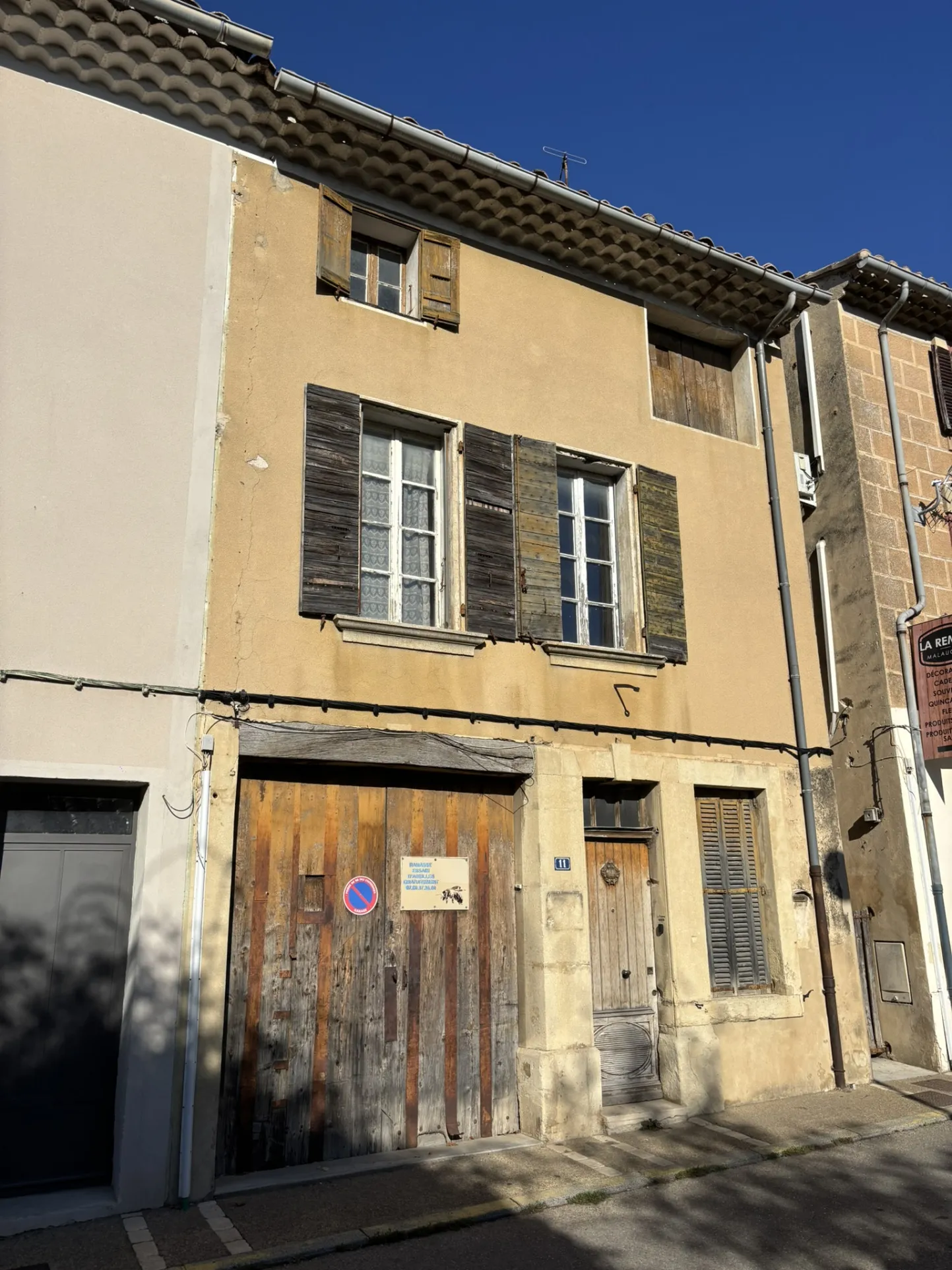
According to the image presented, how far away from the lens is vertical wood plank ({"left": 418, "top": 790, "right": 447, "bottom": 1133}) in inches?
263

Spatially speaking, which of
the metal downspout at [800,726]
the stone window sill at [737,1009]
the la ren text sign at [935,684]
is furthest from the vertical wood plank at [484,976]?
the la ren text sign at [935,684]

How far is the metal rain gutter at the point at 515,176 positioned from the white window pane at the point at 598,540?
260 centimetres

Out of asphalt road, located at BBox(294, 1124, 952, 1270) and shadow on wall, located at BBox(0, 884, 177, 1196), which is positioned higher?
shadow on wall, located at BBox(0, 884, 177, 1196)

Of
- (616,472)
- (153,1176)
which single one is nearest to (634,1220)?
(153,1176)

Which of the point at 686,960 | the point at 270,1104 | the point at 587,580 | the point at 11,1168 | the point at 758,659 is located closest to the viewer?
the point at 11,1168

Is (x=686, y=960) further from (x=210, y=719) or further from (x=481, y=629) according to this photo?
(x=210, y=719)

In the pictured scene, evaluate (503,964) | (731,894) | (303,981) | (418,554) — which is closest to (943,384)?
(731,894)

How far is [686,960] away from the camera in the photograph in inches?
303

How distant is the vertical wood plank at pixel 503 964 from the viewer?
698 centimetres

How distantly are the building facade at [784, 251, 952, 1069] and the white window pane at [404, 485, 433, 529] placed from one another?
16.7ft

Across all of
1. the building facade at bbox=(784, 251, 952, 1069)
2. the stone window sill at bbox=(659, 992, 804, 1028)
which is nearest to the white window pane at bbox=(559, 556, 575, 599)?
the stone window sill at bbox=(659, 992, 804, 1028)

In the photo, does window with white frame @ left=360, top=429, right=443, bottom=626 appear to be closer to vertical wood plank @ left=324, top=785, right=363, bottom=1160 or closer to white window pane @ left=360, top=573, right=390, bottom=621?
white window pane @ left=360, top=573, right=390, bottom=621

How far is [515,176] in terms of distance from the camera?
795cm

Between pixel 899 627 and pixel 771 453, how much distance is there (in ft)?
7.55
